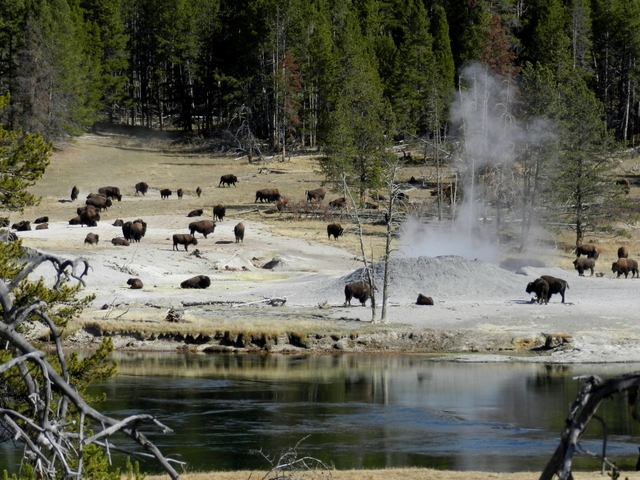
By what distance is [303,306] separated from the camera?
1535 inches

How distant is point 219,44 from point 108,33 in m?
11.5

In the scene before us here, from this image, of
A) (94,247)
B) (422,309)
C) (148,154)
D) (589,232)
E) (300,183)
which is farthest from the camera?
(148,154)

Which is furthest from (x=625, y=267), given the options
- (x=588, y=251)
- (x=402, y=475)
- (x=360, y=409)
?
(x=402, y=475)

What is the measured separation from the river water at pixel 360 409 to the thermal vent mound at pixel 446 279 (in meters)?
8.07

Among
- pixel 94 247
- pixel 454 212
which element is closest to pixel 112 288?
pixel 94 247

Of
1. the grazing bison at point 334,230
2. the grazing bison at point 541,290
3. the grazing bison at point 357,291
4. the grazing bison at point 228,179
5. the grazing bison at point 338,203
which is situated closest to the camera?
the grazing bison at point 541,290

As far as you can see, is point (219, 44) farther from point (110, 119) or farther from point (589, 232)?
point (589, 232)

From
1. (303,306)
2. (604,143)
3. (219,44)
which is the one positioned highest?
(219,44)

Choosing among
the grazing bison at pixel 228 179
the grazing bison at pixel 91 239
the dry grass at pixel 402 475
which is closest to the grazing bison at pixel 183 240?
the grazing bison at pixel 91 239

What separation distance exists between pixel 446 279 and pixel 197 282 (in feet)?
34.4

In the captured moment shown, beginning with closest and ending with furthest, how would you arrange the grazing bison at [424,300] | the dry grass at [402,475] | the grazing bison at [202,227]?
the dry grass at [402,475], the grazing bison at [424,300], the grazing bison at [202,227]

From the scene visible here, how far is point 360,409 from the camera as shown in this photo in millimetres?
26109

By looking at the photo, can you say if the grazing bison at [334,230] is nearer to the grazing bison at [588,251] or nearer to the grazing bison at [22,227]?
the grazing bison at [588,251]

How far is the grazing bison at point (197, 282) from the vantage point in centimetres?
4184
